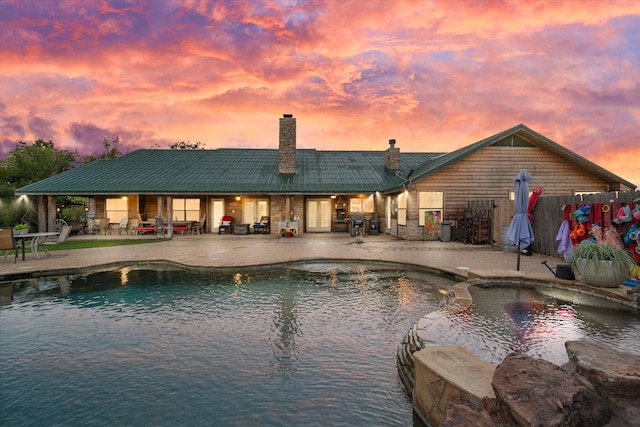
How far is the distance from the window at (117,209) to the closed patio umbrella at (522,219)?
1988cm

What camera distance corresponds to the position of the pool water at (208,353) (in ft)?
9.45

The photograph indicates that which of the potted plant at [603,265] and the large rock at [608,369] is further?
the potted plant at [603,265]

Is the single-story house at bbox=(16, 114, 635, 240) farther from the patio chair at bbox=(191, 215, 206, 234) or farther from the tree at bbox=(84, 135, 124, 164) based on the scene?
the tree at bbox=(84, 135, 124, 164)

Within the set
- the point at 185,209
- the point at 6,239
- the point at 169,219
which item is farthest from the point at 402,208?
the point at 6,239

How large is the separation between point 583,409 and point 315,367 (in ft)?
7.78

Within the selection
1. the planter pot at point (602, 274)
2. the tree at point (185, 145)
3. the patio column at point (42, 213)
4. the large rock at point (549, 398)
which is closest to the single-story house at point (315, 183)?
the patio column at point (42, 213)

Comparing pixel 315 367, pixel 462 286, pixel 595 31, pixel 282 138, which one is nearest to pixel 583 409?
pixel 315 367

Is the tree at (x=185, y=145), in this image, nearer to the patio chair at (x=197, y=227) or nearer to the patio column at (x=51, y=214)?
the patio column at (x=51, y=214)

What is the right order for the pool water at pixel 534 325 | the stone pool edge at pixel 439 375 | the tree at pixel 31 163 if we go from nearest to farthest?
the stone pool edge at pixel 439 375, the pool water at pixel 534 325, the tree at pixel 31 163

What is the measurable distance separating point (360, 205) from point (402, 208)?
4333mm

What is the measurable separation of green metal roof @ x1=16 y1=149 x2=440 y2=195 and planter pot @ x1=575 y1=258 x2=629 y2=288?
41.8 feet

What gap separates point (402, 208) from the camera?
16.1 metres

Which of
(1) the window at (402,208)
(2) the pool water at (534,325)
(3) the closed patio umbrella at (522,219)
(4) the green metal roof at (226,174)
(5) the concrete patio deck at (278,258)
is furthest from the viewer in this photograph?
(4) the green metal roof at (226,174)

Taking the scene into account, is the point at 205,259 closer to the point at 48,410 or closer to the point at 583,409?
the point at 48,410
